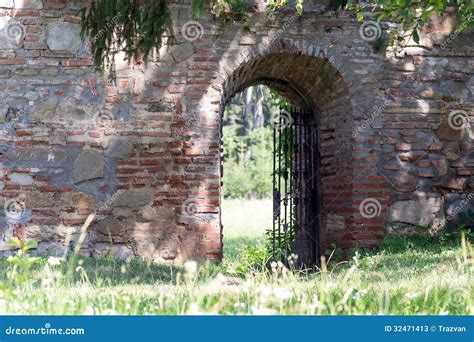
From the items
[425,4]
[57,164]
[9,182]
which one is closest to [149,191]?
[57,164]

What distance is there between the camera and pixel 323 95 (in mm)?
7676

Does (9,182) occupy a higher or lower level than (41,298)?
higher

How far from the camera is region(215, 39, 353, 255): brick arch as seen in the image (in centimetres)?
706

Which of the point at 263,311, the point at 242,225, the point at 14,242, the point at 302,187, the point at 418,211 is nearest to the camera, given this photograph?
the point at 263,311

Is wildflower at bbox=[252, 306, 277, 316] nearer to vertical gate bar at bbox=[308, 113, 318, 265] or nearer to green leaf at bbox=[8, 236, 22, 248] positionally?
green leaf at bbox=[8, 236, 22, 248]

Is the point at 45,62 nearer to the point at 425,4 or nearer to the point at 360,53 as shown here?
the point at 360,53

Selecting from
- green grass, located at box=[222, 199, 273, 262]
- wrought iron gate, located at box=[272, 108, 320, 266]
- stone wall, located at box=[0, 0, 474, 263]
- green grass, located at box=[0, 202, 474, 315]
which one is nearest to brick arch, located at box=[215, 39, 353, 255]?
stone wall, located at box=[0, 0, 474, 263]

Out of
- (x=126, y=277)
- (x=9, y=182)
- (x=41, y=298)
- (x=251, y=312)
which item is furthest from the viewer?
(x=9, y=182)

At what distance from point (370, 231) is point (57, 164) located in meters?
3.45

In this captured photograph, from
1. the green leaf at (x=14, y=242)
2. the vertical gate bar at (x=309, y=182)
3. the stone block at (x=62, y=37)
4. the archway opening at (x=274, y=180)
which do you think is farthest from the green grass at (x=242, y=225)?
the green leaf at (x=14, y=242)

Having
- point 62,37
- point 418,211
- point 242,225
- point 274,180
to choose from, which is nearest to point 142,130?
point 62,37

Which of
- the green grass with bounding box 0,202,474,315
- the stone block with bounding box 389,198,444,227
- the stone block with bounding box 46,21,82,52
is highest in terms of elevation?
the stone block with bounding box 46,21,82,52

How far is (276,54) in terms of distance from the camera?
710 centimetres

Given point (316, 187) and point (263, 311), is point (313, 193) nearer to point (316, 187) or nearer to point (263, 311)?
point (316, 187)
